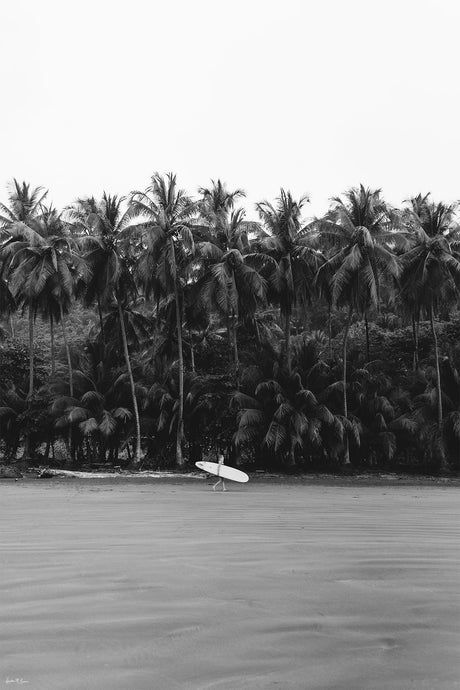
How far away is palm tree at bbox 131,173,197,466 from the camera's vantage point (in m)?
33.9

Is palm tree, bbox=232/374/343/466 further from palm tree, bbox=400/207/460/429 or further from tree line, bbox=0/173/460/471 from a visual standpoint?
palm tree, bbox=400/207/460/429

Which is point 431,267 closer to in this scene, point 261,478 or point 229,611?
point 261,478

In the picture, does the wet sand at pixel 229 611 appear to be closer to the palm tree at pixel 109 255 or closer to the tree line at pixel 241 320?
the tree line at pixel 241 320

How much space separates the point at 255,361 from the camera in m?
35.2

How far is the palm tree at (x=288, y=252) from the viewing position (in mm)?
34781

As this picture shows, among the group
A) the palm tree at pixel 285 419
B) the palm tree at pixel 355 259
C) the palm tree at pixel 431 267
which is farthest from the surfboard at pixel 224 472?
the palm tree at pixel 431 267

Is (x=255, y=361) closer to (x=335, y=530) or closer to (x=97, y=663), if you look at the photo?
(x=335, y=530)

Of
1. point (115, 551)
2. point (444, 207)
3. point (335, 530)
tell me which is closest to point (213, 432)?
point (444, 207)

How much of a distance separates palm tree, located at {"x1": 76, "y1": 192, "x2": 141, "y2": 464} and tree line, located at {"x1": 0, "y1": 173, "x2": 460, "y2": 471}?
9cm

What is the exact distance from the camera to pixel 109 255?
117ft

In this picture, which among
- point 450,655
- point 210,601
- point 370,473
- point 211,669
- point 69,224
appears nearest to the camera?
point 211,669

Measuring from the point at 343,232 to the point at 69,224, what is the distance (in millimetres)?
13790

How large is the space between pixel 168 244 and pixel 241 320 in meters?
6.30
